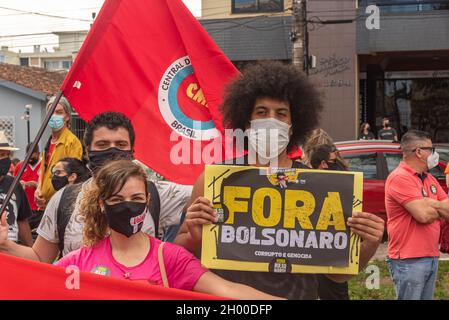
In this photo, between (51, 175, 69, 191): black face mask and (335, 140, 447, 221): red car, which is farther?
(335, 140, 447, 221): red car

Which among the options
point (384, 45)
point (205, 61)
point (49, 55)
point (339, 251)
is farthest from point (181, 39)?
point (49, 55)

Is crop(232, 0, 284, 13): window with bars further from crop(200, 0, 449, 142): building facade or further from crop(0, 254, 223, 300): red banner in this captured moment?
crop(0, 254, 223, 300): red banner

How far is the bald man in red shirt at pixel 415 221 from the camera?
568 cm

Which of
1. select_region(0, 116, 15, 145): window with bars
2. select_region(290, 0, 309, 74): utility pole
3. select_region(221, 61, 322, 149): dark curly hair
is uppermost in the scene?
select_region(290, 0, 309, 74): utility pole

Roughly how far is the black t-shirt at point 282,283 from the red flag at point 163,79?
5.38 feet

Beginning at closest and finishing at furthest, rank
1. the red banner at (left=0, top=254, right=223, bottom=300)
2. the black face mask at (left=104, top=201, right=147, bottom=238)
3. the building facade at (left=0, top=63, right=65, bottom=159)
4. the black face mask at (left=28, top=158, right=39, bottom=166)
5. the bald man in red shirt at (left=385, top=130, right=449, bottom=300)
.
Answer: the red banner at (left=0, top=254, right=223, bottom=300) < the black face mask at (left=104, top=201, right=147, bottom=238) < the bald man in red shirt at (left=385, top=130, right=449, bottom=300) < the black face mask at (left=28, top=158, right=39, bottom=166) < the building facade at (left=0, top=63, right=65, bottom=159)

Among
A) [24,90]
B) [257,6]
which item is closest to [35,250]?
[257,6]

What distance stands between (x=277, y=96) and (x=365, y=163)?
25.0ft

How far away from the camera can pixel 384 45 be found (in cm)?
2184

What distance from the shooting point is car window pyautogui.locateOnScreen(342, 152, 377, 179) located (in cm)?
1087

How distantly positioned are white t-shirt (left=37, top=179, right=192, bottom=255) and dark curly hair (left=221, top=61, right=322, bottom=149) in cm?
47

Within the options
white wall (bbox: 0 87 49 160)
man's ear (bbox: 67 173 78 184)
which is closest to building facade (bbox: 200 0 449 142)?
white wall (bbox: 0 87 49 160)

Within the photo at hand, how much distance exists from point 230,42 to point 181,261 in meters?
20.8
